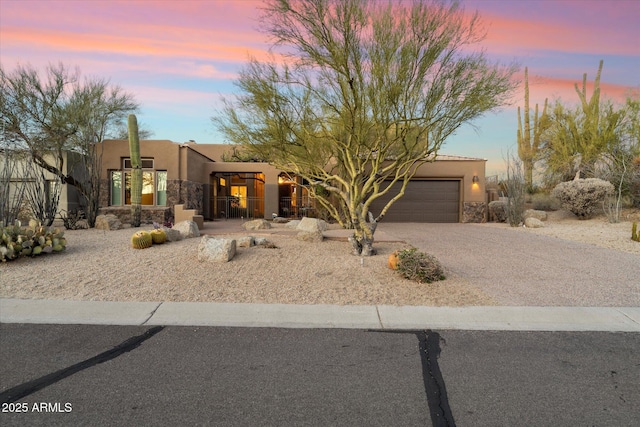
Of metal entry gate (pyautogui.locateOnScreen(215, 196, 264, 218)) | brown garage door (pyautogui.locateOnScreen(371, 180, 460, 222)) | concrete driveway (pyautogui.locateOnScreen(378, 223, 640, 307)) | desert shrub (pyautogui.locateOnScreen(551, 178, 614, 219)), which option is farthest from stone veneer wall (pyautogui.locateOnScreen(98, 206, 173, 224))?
desert shrub (pyautogui.locateOnScreen(551, 178, 614, 219))

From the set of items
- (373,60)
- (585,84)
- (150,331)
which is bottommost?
(150,331)

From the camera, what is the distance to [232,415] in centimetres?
316

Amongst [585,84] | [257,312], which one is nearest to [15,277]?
[257,312]

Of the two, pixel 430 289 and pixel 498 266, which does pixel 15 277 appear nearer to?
pixel 430 289

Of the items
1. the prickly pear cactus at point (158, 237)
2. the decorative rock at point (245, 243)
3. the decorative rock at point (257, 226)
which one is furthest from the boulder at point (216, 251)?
the decorative rock at point (257, 226)

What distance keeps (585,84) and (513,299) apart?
93.8ft

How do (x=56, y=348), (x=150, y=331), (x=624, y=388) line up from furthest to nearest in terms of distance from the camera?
(x=150, y=331), (x=56, y=348), (x=624, y=388)

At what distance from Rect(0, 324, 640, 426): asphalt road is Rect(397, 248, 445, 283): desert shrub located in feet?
7.76

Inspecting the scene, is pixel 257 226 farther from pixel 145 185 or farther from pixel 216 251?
pixel 145 185

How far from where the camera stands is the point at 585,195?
2056 centimetres

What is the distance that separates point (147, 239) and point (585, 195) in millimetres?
20933

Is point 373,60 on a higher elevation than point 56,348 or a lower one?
higher

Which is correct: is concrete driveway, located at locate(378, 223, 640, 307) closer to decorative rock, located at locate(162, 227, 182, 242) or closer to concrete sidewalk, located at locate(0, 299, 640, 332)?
concrete sidewalk, located at locate(0, 299, 640, 332)

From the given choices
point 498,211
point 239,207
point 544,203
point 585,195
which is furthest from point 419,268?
point 544,203
